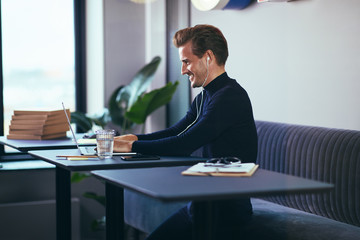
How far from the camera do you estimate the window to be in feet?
14.3

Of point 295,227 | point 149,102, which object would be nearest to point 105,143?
point 295,227

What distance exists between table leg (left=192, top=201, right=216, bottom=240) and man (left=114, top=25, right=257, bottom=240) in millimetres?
410

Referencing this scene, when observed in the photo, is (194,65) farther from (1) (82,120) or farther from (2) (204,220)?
(1) (82,120)

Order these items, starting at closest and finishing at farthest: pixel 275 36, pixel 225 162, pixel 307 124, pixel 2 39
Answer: pixel 225 162 → pixel 307 124 → pixel 275 36 → pixel 2 39

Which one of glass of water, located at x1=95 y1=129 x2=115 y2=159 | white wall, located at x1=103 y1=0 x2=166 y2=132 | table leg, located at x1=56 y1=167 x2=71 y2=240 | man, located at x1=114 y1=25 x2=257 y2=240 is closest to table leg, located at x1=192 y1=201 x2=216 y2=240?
man, located at x1=114 y1=25 x2=257 y2=240

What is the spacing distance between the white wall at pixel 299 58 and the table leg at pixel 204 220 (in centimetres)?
128

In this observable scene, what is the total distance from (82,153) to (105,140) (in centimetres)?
13

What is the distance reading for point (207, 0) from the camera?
3.41 m

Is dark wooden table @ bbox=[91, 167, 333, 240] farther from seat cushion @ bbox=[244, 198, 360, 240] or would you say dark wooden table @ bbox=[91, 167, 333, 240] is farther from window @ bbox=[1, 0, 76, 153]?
window @ bbox=[1, 0, 76, 153]

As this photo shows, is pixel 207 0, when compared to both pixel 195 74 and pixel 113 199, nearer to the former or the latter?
pixel 195 74

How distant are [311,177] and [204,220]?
3.69 ft

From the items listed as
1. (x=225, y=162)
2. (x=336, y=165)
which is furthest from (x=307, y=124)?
(x=225, y=162)

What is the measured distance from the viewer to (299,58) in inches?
120

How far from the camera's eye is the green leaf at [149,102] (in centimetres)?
395
